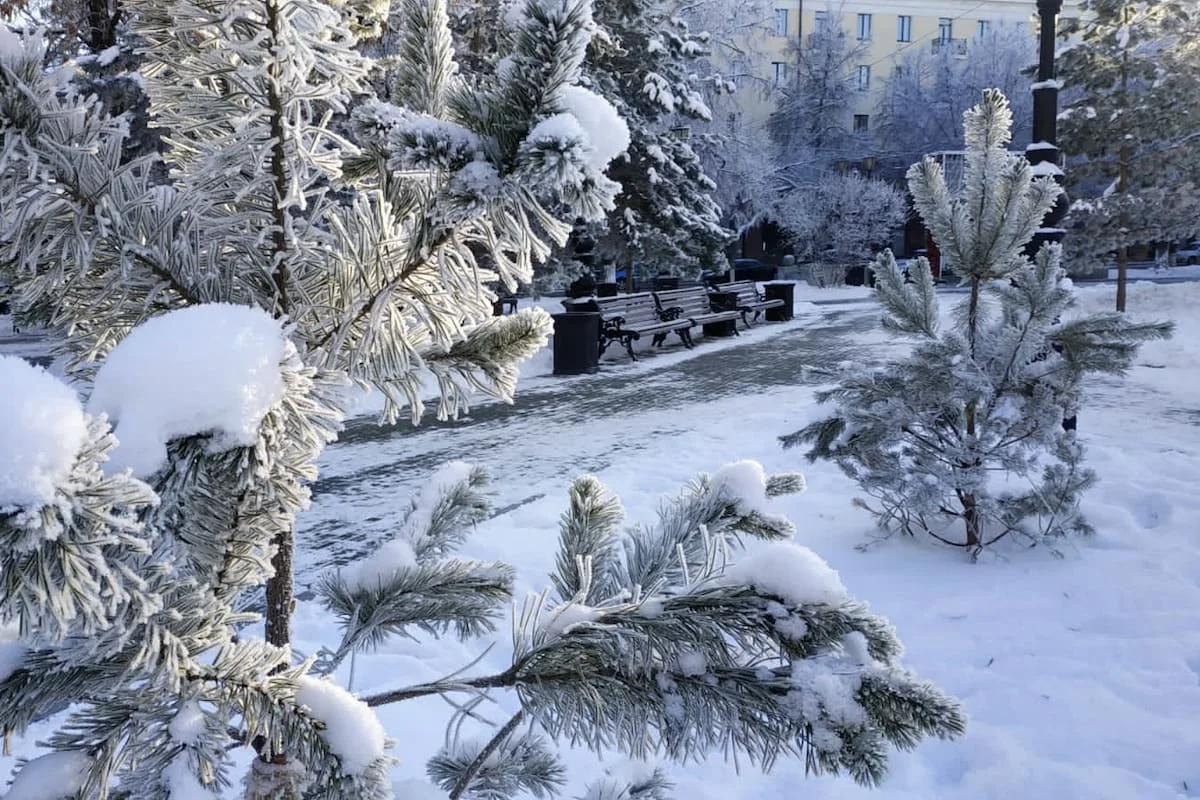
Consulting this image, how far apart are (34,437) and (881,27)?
59.8 metres

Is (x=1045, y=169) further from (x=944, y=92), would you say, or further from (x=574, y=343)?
(x=944, y=92)

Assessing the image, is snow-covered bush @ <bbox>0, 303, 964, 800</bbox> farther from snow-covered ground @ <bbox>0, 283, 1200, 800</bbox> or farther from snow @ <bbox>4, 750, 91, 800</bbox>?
snow-covered ground @ <bbox>0, 283, 1200, 800</bbox>

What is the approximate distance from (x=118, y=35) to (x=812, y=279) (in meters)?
28.1

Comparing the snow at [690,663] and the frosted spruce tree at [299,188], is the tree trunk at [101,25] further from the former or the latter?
the snow at [690,663]

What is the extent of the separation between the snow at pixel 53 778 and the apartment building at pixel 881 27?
46962 millimetres

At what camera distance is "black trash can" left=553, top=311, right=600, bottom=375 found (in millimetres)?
12867

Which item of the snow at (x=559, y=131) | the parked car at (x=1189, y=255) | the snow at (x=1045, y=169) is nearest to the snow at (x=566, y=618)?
the snow at (x=559, y=131)

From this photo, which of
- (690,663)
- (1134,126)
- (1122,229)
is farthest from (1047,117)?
(1134,126)

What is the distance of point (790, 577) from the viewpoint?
106cm

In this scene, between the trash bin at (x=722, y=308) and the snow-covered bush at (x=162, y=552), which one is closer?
the snow-covered bush at (x=162, y=552)

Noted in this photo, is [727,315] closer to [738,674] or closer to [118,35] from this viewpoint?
[118,35]

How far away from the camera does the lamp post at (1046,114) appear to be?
240 inches

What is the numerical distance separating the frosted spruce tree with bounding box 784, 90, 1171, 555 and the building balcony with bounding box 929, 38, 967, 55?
4716cm

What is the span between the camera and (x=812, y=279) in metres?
34.6
